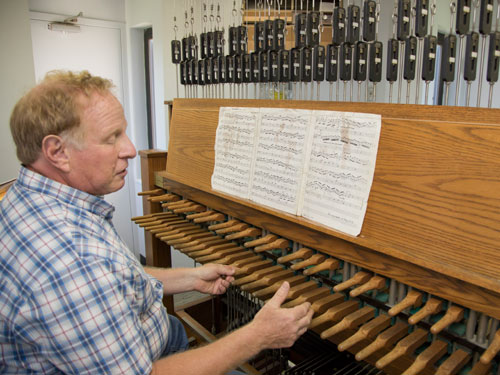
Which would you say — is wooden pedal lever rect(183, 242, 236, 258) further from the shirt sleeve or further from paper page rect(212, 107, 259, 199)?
the shirt sleeve

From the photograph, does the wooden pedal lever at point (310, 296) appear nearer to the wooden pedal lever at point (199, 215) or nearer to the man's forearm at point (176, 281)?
the man's forearm at point (176, 281)

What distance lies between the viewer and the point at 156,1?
3.23 metres

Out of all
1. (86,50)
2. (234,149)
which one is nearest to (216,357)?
→ (234,149)

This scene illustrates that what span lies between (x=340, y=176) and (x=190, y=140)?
914 millimetres

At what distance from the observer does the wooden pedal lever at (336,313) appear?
1021 mm

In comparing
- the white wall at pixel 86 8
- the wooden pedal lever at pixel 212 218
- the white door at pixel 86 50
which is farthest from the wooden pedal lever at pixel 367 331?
the white wall at pixel 86 8

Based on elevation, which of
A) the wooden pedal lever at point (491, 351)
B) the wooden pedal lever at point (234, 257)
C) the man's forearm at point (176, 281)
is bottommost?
the man's forearm at point (176, 281)

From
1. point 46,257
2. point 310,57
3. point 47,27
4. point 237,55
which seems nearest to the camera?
point 46,257

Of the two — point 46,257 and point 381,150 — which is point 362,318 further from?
point 46,257

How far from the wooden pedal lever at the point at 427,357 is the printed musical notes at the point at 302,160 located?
1.10 ft

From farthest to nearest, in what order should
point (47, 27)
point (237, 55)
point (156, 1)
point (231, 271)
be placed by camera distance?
1. point (47, 27)
2. point (156, 1)
3. point (237, 55)
4. point (231, 271)

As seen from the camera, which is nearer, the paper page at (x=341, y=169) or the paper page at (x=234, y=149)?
the paper page at (x=341, y=169)

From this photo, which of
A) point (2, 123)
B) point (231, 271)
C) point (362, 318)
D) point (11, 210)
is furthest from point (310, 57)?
point (2, 123)

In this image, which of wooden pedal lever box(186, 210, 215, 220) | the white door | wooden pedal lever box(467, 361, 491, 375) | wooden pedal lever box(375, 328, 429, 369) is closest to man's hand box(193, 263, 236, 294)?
wooden pedal lever box(186, 210, 215, 220)
